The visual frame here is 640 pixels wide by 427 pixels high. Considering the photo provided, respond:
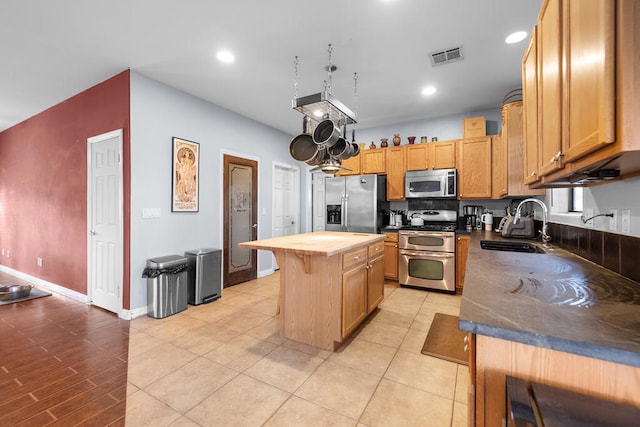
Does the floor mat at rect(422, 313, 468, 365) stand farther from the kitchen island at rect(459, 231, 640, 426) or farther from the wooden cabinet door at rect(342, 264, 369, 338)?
the kitchen island at rect(459, 231, 640, 426)

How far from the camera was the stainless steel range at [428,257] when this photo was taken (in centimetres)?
401

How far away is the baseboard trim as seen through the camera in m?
3.74

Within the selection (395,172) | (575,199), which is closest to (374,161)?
(395,172)

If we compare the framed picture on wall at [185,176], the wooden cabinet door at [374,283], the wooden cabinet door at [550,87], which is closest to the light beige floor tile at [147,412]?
the wooden cabinet door at [374,283]

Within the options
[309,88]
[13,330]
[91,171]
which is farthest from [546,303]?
[91,171]

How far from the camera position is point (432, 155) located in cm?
449

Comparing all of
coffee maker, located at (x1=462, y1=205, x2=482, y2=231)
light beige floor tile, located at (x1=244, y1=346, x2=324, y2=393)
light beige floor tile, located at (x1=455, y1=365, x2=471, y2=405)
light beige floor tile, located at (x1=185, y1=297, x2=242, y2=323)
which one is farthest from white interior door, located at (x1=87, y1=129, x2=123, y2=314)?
coffee maker, located at (x1=462, y1=205, x2=482, y2=231)

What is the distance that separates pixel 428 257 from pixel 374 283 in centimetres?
140

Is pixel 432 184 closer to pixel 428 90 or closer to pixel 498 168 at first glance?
pixel 498 168

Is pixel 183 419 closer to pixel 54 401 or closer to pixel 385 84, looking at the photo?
pixel 54 401

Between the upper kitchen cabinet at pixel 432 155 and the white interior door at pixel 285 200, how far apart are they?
2398 mm

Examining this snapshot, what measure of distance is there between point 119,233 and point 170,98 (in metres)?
1.76

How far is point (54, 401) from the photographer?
181 centimetres

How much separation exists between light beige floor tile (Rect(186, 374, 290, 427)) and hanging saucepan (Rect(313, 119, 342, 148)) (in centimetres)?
188
